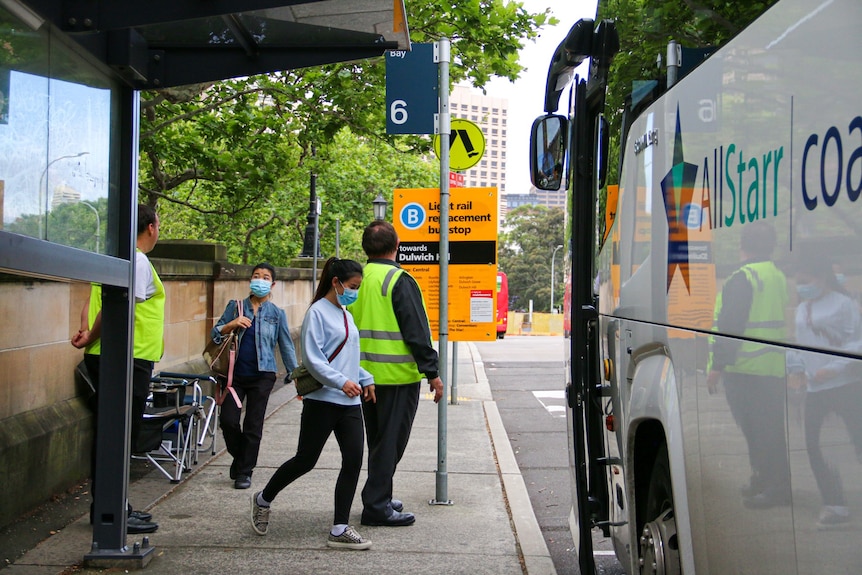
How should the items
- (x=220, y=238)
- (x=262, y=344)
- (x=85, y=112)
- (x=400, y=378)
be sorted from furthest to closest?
(x=220, y=238), (x=262, y=344), (x=400, y=378), (x=85, y=112)

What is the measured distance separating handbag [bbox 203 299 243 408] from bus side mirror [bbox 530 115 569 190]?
3.35 meters

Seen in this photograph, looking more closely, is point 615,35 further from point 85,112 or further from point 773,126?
point 85,112

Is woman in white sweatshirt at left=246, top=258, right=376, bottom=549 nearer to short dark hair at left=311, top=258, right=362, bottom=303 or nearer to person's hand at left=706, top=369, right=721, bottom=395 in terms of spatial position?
short dark hair at left=311, top=258, right=362, bottom=303

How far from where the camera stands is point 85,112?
479 centimetres

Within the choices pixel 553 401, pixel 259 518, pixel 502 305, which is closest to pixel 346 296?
pixel 259 518

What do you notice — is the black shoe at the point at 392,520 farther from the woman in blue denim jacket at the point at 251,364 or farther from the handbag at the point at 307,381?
the woman in blue denim jacket at the point at 251,364

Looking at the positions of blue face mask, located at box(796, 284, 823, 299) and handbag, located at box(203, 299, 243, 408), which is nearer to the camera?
blue face mask, located at box(796, 284, 823, 299)

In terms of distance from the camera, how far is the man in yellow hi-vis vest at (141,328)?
6.20 metres

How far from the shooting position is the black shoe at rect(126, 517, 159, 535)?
6133 mm

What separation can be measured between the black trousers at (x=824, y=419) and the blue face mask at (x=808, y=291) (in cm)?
21

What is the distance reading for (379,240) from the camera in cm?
647

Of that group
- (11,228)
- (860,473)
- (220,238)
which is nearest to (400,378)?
(11,228)

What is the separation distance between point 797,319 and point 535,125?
287cm

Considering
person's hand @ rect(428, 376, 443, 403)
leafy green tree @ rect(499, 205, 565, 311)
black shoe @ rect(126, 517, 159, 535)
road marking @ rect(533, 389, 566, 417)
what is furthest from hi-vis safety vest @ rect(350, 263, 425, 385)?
leafy green tree @ rect(499, 205, 565, 311)
